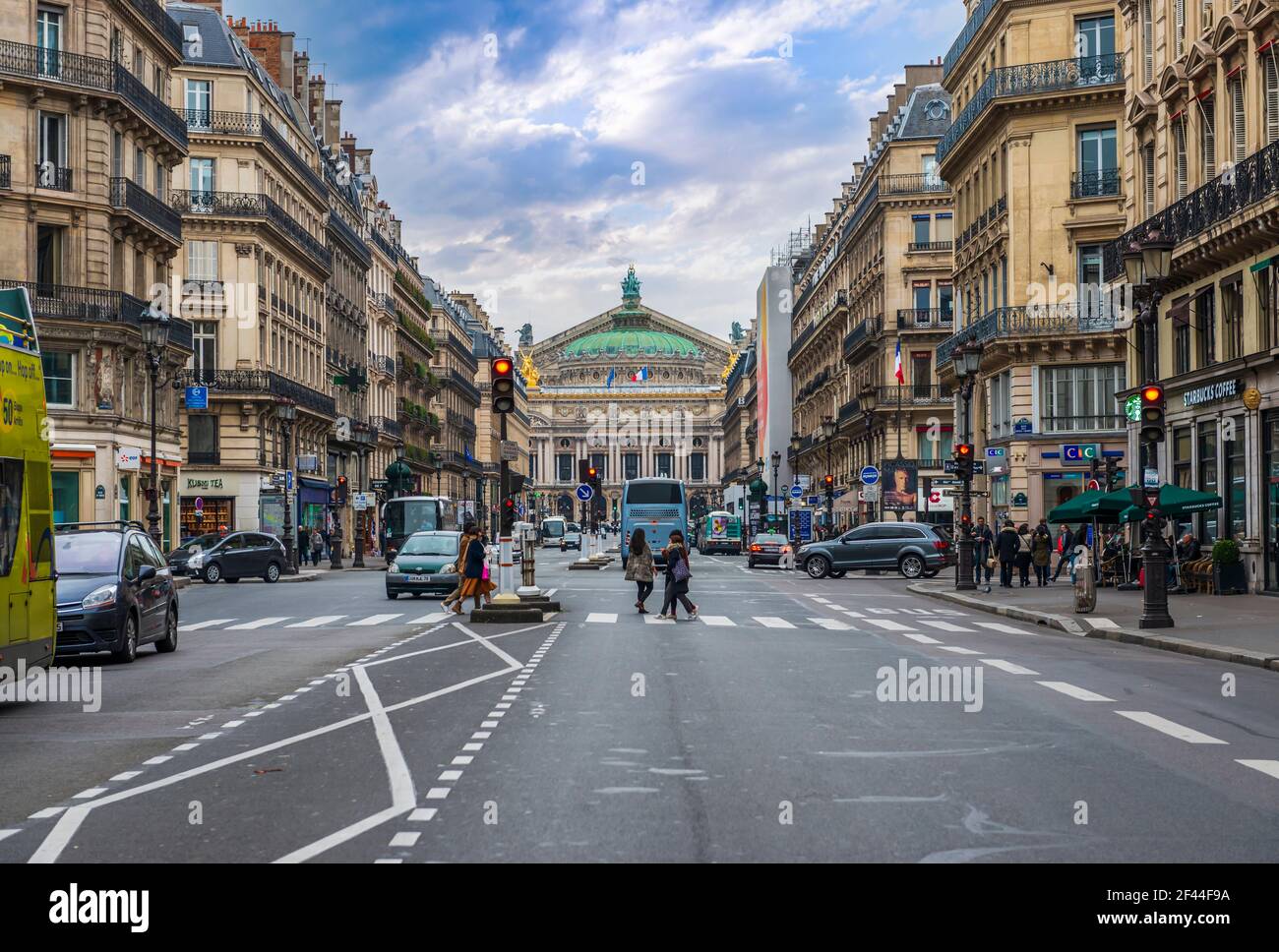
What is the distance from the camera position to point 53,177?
46.0 meters

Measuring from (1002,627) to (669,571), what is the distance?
556 cm

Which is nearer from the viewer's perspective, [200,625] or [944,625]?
[944,625]

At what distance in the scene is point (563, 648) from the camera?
20984 millimetres

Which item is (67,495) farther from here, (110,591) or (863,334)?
(863,334)

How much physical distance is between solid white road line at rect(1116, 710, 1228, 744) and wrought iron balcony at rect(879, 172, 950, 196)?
212 feet

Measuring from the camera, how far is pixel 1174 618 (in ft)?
87.0

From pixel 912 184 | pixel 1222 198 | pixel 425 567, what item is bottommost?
pixel 425 567

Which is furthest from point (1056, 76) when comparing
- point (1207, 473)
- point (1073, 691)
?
point (1073, 691)

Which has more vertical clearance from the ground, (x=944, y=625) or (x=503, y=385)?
(x=503, y=385)

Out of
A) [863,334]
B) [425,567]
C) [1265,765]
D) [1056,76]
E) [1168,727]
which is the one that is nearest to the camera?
[1265,765]

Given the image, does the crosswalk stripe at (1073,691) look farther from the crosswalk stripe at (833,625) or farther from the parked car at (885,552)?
the parked car at (885,552)

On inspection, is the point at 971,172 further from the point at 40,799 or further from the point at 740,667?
the point at 40,799

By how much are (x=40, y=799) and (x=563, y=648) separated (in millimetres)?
11833

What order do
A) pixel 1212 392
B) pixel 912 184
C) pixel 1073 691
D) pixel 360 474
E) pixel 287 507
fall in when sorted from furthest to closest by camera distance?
pixel 912 184, pixel 360 474, pixel 287 507, pixel 1212 392, pixel 1073 691
